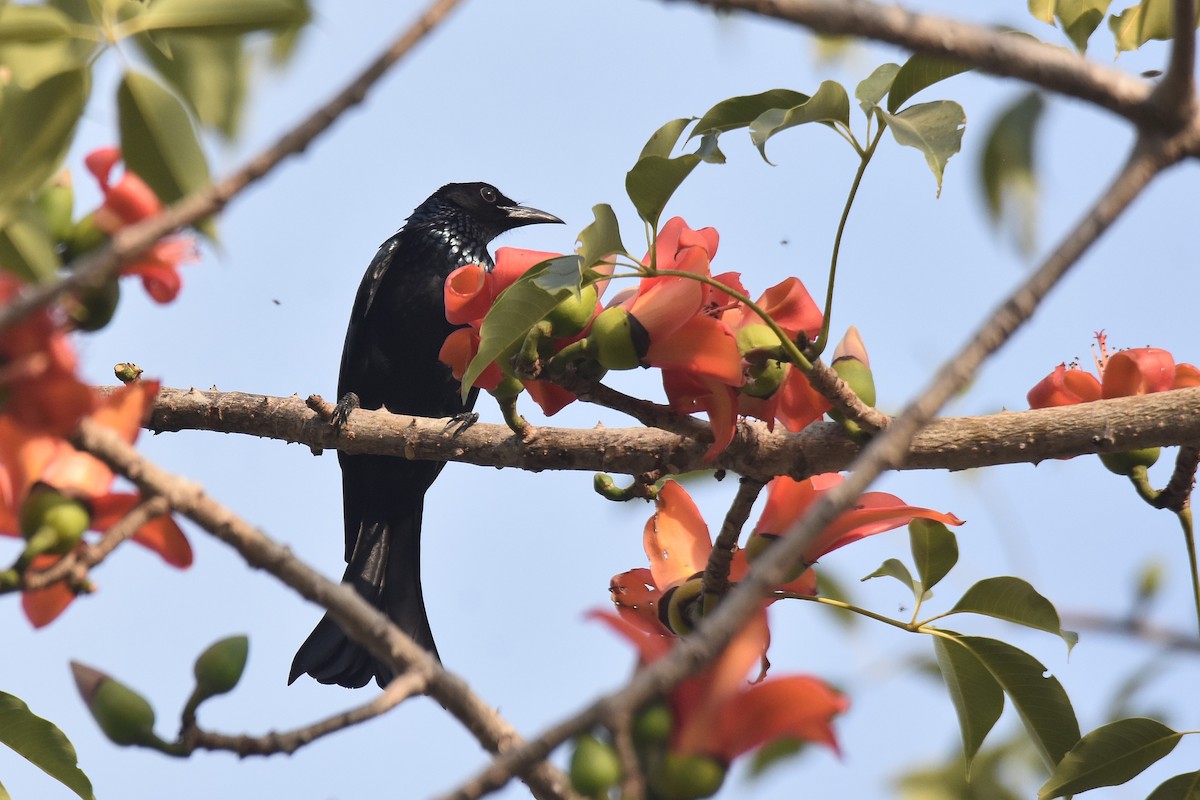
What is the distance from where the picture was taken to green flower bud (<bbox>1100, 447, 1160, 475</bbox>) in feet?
7.07

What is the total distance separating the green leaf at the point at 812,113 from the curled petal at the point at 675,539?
56 cm

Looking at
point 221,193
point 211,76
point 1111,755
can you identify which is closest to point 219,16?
point 211,76

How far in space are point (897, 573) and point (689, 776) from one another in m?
0.89

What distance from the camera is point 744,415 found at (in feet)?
6.38

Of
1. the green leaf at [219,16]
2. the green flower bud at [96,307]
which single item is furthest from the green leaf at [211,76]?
the green flower bud at [96,307]

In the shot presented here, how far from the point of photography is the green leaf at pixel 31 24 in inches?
50.1

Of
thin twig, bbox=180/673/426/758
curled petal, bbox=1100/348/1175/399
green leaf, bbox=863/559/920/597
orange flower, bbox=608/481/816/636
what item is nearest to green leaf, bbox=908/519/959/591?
green leaf, bbox=863/559/920/597

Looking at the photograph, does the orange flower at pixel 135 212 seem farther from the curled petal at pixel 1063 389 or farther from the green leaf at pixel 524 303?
the curled petal at pixel 1063 389

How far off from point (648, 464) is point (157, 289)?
114cm

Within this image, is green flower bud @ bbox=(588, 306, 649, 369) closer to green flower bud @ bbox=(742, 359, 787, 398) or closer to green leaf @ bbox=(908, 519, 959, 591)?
green flower bud @ bbox=(742, 359, 787, 398)

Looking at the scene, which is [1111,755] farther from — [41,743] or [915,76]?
[41,743]

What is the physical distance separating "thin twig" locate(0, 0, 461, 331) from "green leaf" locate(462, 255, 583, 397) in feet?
1.79

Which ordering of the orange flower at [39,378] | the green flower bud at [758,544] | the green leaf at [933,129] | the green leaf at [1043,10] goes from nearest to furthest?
1. the orange flower at [39,378]
2. the green leaf at [933,129]
3. the green flower bud at [758,544]
4. the green leaf at [1043,10]

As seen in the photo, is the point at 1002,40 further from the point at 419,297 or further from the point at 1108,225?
the point at 419,297
